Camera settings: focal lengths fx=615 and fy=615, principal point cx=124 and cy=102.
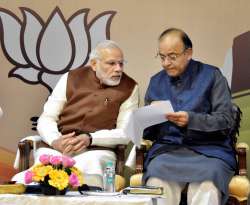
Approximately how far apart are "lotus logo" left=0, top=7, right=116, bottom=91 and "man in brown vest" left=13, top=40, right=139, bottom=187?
0.57m

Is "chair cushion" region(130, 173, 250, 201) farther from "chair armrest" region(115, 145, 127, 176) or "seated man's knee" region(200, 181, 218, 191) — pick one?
"chair armrest" region(115, 145, 127, 176)

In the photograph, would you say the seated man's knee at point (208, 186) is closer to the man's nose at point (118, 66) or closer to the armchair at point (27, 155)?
the armchair at point (27, 155)

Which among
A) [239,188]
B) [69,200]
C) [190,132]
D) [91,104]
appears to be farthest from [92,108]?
[69,200]

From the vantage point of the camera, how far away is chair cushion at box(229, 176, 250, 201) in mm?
4109

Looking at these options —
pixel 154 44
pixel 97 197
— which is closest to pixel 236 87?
pixel 154 44

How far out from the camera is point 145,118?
4148 mm

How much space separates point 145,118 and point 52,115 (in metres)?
1.08

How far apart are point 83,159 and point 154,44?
Result: 1.53 meters

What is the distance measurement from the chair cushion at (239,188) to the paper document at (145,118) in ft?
2.08

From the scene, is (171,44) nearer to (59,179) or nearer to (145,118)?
(145,118)

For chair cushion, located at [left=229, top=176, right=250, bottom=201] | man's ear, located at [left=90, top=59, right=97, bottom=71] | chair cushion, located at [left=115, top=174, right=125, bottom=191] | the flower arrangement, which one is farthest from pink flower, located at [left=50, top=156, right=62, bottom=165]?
man's ear, located at [left=90, top=59, right=97, bottom=71]

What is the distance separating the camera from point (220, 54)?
5496 mm

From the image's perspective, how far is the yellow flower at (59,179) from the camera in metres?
3.31

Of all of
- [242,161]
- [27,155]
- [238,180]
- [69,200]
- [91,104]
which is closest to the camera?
[69,200]
